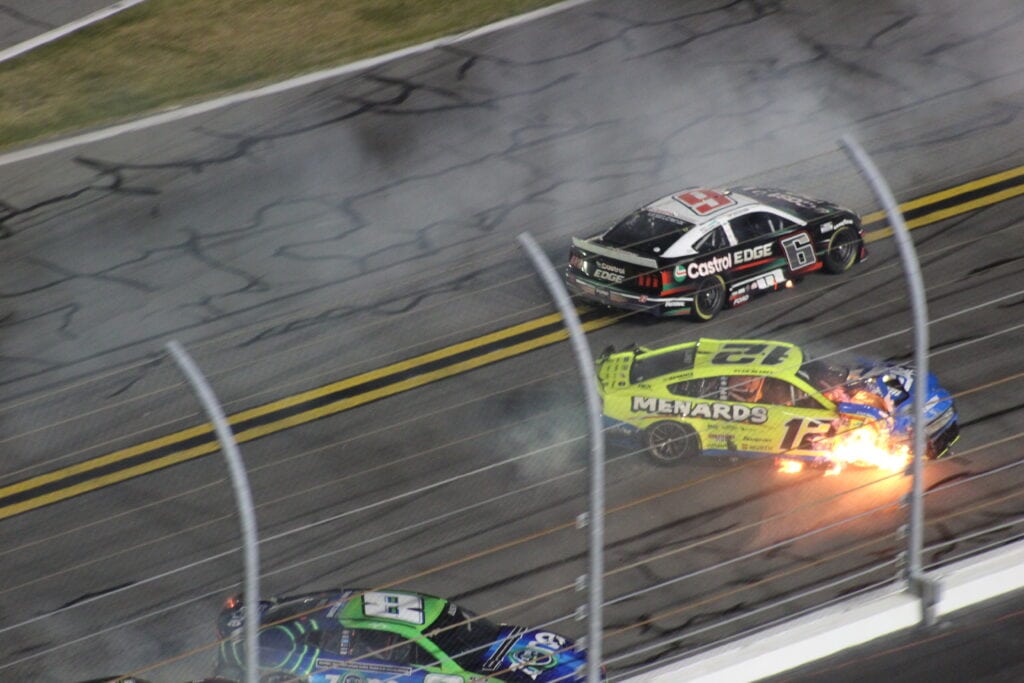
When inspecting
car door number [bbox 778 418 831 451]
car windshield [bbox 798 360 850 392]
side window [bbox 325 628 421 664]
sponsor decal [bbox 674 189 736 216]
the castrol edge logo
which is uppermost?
sponsor decal [bbox 674 189 736 216]

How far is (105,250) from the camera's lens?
46.5ft

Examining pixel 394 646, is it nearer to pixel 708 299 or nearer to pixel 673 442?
pixel 673 442

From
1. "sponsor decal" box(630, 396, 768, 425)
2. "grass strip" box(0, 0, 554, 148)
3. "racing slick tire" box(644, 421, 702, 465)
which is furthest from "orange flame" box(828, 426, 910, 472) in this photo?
"grass strip" box(0, 0, 554, 148)

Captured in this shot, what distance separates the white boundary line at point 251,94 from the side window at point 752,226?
19.9 ft

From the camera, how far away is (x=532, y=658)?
785cm

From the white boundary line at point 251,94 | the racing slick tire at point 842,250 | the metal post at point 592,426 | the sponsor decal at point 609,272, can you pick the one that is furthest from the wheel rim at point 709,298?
the metal post at point 592,426

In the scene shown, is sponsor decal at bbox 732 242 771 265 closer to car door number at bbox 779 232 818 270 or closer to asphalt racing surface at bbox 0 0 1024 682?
car door number at bbox 779 232 818 270

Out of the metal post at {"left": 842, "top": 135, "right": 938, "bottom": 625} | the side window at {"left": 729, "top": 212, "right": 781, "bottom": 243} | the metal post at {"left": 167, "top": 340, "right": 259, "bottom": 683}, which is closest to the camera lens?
the metal post at {"left": 167, "top": 340, "right": 259, "bottom": 683}

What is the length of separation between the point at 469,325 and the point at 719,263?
2236 mm

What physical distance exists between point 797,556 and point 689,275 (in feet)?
11.0

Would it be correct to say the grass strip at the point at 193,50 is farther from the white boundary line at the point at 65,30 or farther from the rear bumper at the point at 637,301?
the rear bumper at the point at 637,301

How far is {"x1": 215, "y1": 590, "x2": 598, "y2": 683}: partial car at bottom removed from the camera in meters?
7.82

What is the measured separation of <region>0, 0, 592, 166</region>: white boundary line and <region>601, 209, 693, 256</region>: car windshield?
5509 mm

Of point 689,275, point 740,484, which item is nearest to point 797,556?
point 740,484
